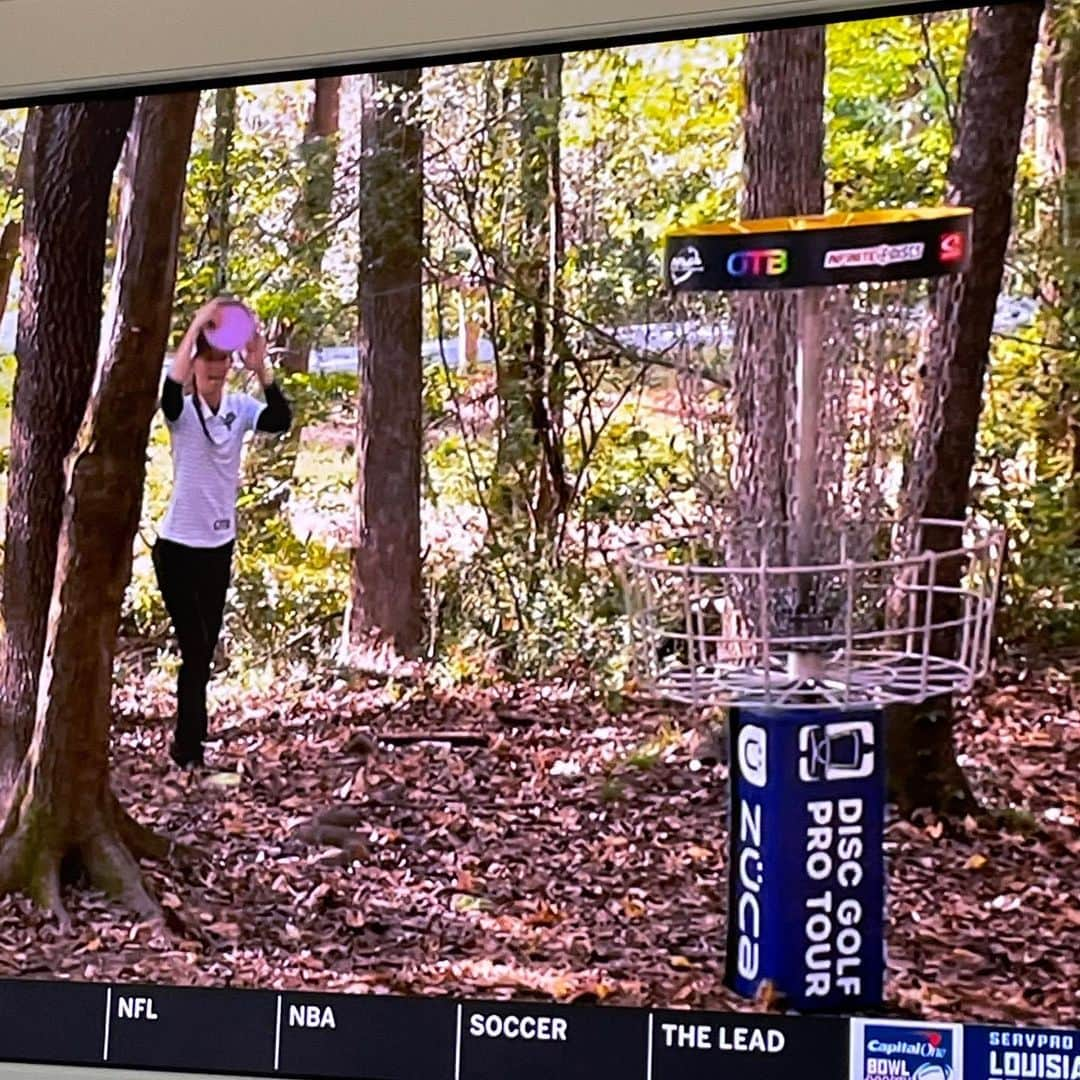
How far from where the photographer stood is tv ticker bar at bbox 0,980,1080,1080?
1.83 meters

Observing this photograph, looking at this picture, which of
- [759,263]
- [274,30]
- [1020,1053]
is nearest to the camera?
[1020,1053]

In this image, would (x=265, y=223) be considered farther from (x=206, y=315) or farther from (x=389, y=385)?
(x=389, y=385)

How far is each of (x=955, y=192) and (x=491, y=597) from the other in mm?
804

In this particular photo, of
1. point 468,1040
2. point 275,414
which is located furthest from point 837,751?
point 275,414

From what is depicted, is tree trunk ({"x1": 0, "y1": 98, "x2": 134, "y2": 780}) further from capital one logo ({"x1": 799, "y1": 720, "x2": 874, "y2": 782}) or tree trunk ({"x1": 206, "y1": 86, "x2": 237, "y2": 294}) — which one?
capital one logo ({"x1": 799, "y1": 720, "x2": 874, "y2": 782})

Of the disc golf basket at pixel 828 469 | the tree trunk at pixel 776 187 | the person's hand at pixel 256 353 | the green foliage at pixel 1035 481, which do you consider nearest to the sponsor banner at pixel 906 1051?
the disc golf basket at pixel 828 469

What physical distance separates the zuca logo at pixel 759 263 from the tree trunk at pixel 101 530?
0.81 m

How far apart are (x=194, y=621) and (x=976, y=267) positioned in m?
1.17

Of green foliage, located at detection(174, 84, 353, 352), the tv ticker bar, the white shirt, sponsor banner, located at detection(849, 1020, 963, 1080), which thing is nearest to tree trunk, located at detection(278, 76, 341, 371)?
green foliage, located at detection(174, 84, 353, 352)

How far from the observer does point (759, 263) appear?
1.92 meters

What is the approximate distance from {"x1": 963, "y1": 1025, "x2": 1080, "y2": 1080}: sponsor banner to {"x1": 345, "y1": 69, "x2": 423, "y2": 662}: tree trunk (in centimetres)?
88

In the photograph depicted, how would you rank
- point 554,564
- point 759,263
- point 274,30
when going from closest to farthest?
point 759,263 < point 554,564 < point 274,30

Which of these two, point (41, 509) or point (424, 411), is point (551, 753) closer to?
point (424, 411)

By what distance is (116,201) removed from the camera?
7.20 feet
